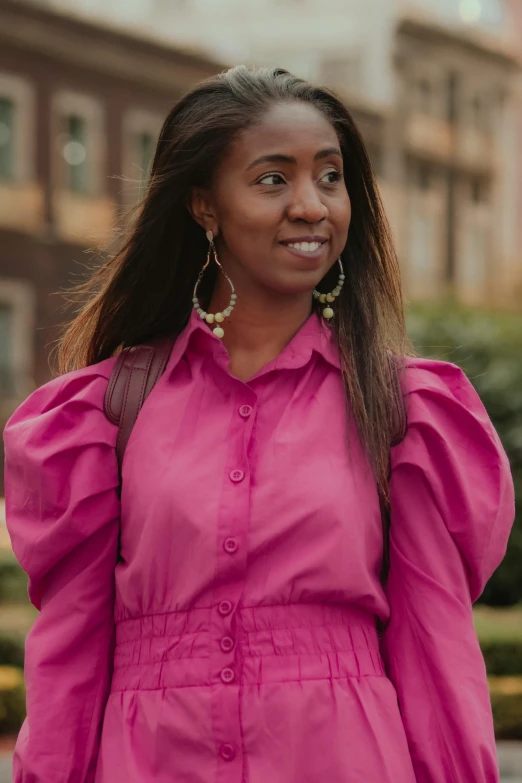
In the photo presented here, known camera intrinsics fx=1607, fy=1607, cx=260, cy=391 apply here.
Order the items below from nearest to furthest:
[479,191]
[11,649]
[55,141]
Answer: [11,649] → [55,141] → [479,191]

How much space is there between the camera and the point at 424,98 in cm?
3028

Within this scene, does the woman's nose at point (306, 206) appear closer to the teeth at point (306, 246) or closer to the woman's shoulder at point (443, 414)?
the teeth at point (306, 246)

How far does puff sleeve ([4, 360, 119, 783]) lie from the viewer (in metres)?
2.87

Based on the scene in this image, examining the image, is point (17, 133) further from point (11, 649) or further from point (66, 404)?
point (66, 404)

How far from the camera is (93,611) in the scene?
2920 mm

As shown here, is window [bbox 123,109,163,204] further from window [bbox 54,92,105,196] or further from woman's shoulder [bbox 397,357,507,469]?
woman's shoulder [bbox 397,357,507,469]

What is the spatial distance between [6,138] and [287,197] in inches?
853

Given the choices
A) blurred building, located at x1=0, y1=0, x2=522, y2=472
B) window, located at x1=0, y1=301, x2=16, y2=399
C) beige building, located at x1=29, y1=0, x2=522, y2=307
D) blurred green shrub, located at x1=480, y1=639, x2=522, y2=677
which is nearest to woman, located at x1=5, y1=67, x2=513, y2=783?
blurred green shrub, located at x1=480, y1=639, x2=522, y2=677

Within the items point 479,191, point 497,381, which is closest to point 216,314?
point 497,381

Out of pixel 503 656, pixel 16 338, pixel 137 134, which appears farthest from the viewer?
pixel 137 134

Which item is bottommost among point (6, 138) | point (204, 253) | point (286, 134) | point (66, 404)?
point (6, 138)

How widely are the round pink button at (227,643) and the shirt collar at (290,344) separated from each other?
53 cm

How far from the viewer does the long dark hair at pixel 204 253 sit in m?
3.00

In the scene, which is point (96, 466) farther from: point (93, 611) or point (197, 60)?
point (197, 60)
